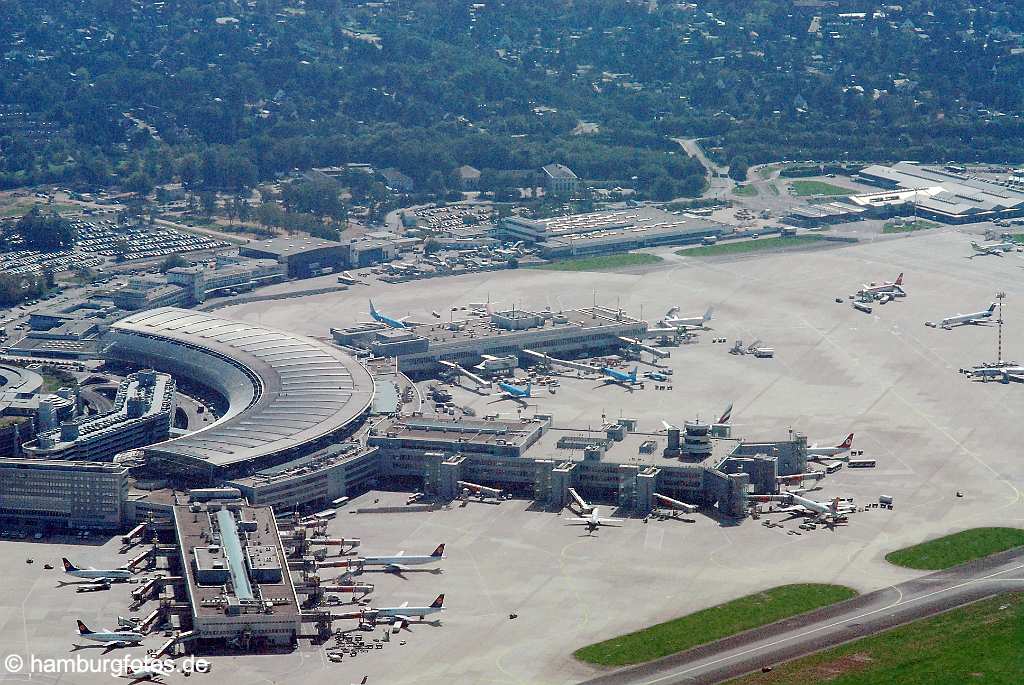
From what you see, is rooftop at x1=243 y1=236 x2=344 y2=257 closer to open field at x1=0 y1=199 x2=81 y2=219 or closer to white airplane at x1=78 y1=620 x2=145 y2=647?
open field at x1=0 y1=199 x2=81 y2=219

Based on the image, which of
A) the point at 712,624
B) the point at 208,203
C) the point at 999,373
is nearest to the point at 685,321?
the point at 999,373

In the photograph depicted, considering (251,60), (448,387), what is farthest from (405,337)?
(251,60)

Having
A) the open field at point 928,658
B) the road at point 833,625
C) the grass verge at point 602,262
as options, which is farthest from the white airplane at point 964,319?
the open field at point 928,658

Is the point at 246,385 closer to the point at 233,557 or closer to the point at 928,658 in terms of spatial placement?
the point at 233,557

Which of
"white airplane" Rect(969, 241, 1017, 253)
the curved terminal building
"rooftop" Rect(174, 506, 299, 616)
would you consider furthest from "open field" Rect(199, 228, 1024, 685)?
the curved terminal building

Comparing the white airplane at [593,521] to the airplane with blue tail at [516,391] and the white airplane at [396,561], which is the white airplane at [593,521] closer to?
the white airplane at [396,561]
